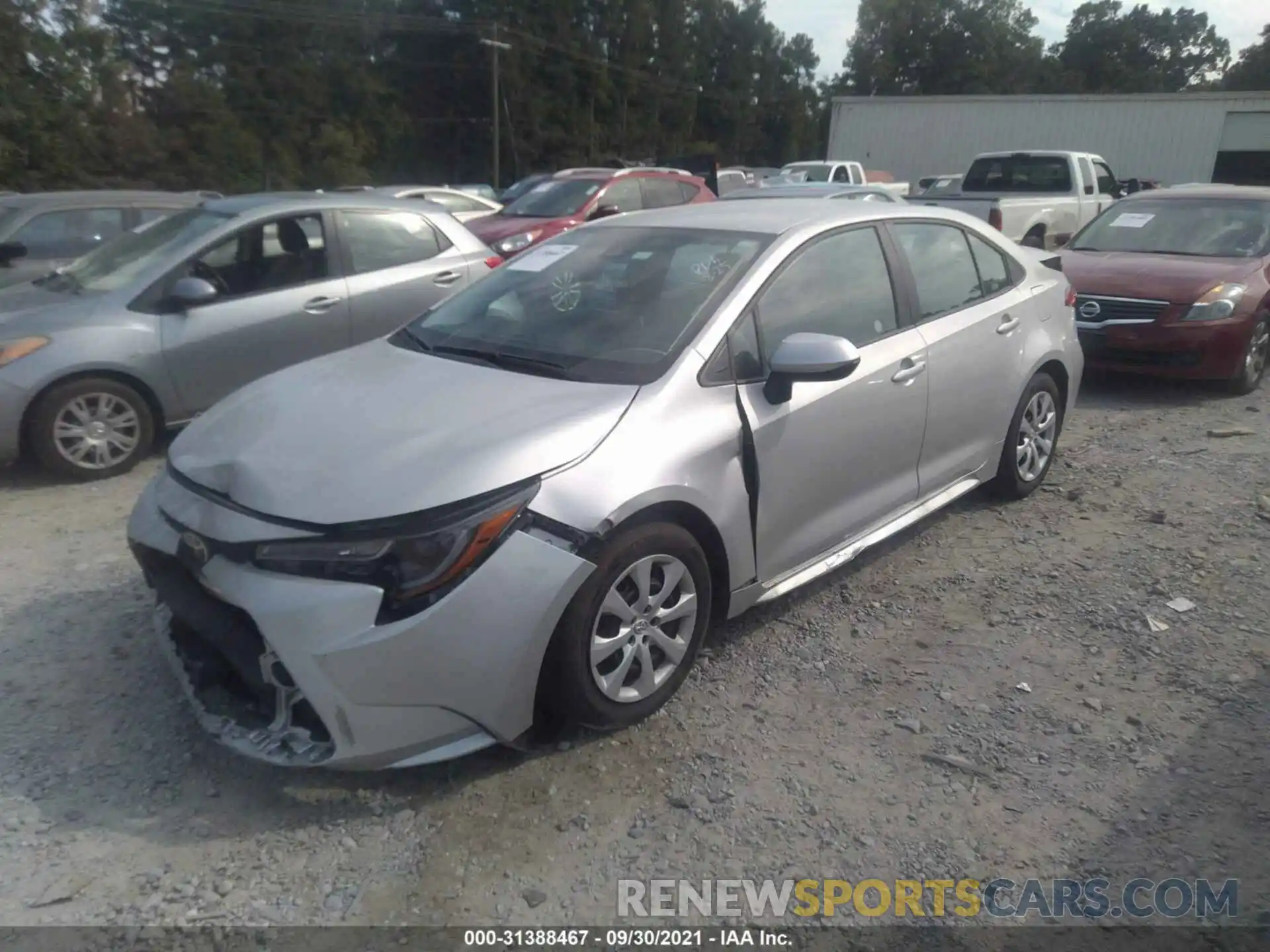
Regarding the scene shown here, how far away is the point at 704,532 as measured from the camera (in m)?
3.50

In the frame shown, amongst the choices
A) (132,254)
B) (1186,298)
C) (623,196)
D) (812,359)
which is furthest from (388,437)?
(623,196)

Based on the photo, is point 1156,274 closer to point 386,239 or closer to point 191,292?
point 386,239

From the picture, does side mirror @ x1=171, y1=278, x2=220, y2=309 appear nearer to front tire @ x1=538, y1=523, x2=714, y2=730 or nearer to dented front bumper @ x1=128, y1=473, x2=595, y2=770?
dented front bumper @ x1=128, y1=473, x2=595, y2=770

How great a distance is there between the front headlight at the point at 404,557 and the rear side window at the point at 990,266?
126 inches

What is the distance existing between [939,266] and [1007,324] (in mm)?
521

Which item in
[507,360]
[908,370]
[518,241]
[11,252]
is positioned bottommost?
[518,241]

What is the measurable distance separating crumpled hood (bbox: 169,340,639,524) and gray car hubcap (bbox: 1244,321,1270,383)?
6.49 m

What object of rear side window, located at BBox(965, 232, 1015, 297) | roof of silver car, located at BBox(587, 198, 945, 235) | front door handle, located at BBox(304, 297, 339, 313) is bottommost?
front door handle, located at BBox(304, 297, 339, 313)

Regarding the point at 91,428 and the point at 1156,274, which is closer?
the point at 91,428

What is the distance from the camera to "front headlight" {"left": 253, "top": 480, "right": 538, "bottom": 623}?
2852 millimetres

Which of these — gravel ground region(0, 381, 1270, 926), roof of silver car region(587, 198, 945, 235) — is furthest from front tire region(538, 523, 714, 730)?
roof of silver car region(587, 198, 945, 235)

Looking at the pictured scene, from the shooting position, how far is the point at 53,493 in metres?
5.72

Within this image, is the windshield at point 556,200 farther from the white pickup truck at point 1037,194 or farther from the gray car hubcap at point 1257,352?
the gray car hubcap at point 1257,352

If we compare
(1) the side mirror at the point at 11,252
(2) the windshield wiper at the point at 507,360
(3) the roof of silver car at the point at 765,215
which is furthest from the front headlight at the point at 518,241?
(2) the windshield wiper at the point at 507,360
